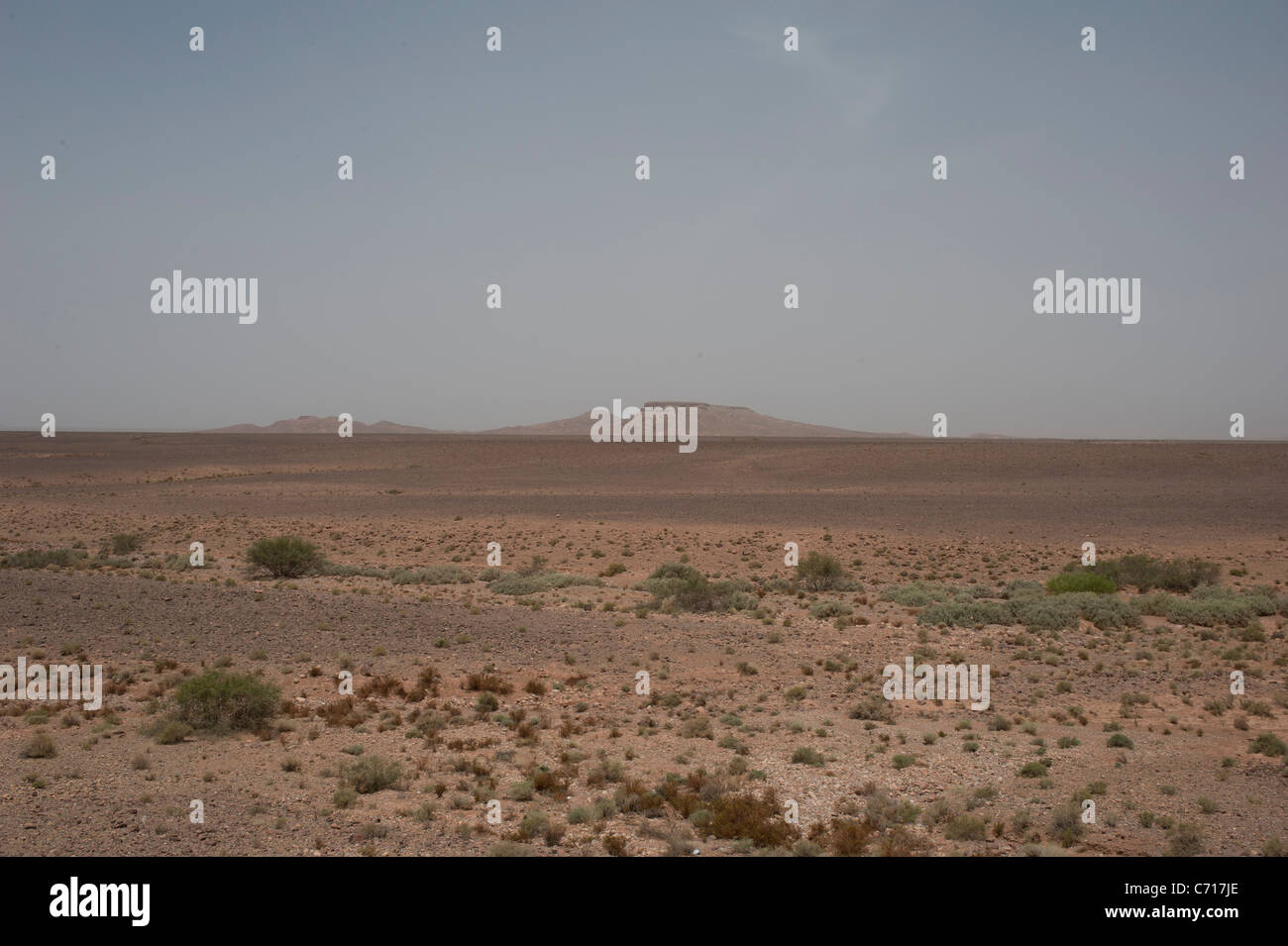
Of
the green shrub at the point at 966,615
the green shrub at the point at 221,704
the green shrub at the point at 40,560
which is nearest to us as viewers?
the green shrub at the point at 221,704

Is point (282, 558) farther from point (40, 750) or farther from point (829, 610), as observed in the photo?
Answer: point (40, 750)

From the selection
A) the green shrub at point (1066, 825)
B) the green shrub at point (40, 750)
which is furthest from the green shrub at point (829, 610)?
the green shrub at point (40, 750)

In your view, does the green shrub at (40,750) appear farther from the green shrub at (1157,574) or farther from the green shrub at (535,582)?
the green shrub at (1157,574)

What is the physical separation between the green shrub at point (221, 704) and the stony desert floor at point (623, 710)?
326 mm

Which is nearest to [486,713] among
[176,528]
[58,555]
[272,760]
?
[272,760]

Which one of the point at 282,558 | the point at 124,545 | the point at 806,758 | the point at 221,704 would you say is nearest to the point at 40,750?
the point at 221,704

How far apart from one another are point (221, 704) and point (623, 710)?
229 inches

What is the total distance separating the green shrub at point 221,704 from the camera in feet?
40.4

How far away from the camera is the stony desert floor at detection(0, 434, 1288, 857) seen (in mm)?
8953

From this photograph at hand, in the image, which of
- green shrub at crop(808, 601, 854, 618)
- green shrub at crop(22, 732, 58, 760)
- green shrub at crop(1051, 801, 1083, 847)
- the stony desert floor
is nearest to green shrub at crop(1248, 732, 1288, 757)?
the stony desert floor

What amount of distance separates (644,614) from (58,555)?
781 inches

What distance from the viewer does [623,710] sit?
14148 millimetres

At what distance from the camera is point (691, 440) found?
386ft
